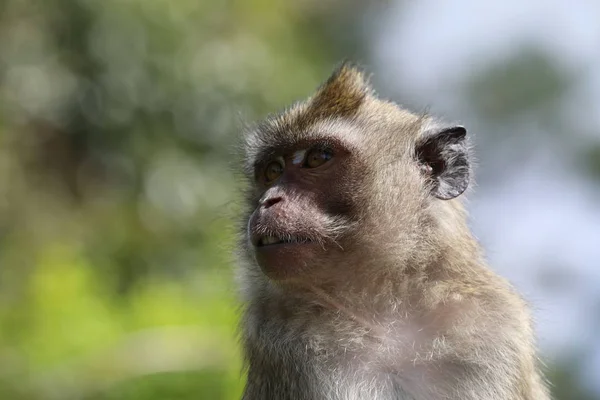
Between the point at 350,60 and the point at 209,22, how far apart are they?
27.4 feet

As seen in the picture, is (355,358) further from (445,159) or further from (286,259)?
(445,159)

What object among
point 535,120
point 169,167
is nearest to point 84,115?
point 169,167

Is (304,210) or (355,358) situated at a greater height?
(304,210)

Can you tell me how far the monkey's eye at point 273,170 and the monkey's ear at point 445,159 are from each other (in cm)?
65

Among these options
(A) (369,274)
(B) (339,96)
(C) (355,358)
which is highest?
(B) (339,96)

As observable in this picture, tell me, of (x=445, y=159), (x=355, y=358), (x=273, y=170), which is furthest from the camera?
(x=273, y=170)

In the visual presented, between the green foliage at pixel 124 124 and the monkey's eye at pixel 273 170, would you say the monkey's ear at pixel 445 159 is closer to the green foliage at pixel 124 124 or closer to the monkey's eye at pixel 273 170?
the monkey's eye at pixel 273 170

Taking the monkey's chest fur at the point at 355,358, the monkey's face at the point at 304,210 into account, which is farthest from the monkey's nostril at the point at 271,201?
the monkey's chest fur at the point at 355,358

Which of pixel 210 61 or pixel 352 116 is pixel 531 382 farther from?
pixel 210 61

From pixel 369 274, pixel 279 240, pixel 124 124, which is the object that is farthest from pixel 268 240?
Result: pixel 124 124

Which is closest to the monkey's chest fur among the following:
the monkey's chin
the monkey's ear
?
the monkey's chin

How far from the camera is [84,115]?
1223 cm

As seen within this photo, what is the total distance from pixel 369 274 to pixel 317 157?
24.3 inches

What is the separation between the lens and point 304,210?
3.66 m
